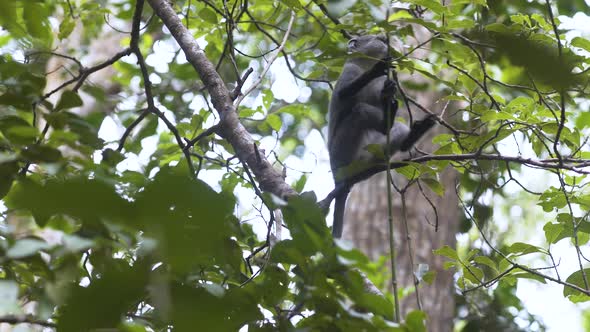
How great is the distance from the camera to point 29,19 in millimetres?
1235

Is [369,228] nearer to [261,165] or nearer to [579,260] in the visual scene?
[579,260]

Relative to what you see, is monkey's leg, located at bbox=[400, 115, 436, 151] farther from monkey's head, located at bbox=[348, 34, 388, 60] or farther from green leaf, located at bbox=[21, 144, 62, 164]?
green leaf, located at bbox=[21, 144, 62, 164]

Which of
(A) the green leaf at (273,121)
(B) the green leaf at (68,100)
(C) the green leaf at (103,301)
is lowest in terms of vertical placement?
(C) the green leaf at (103,301)

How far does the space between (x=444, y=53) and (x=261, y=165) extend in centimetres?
109

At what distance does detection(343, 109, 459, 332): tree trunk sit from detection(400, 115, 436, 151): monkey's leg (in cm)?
142

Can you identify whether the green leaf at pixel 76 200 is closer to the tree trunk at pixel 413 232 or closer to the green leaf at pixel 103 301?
the green leaf at pixel 103 301

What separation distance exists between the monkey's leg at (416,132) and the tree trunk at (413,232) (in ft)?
4.64

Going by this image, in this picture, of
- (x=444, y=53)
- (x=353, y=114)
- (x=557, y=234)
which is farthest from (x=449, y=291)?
(x=444, y=53)

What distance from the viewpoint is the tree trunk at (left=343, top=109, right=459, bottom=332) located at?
17.0 feet

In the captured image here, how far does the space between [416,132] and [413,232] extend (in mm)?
1854

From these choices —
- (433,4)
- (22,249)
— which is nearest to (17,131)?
(22,249)

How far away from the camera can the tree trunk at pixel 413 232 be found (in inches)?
204

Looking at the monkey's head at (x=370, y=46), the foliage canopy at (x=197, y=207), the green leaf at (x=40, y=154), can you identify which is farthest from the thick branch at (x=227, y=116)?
the monkey's head at (x=370, y=46)

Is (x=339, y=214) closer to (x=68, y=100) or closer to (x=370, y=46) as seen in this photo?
(x=370, y=46)
